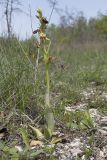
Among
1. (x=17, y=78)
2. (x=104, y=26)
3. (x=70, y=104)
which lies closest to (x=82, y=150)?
(x=17, y=78)

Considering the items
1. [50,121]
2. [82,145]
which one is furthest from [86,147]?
[50,121]

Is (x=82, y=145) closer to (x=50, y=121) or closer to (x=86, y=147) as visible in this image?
(x=86, y=147)

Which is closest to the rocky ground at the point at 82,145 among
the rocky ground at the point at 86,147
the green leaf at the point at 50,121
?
the rocky ground at the point at 86,147

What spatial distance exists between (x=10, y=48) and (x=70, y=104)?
934 millimetres

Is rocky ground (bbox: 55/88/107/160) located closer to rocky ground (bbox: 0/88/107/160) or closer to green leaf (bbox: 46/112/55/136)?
rocky ground (bbox: 0/88/107/160)

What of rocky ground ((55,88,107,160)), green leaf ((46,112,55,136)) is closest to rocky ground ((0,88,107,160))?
rocky ground ((55,88,107,160))

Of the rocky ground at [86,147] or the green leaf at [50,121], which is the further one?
the green leaf at [50,121]

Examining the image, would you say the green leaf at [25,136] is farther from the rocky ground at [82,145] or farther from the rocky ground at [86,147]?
the rocky ground at [86,147]

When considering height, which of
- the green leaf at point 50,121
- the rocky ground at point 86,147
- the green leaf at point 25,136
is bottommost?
the rocky ground at point 86,147

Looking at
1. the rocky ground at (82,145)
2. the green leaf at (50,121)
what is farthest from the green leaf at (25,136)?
the green leaf at (50,121)

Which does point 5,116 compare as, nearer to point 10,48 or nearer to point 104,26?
point 10,48

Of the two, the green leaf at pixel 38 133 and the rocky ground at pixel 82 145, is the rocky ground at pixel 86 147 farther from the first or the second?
the green leaf at pixel 38 133

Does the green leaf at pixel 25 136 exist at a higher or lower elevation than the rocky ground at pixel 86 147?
higher

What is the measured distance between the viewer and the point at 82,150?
3.40 m
